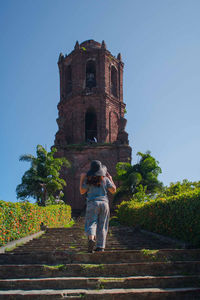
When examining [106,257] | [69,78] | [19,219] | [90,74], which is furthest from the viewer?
[69,78]

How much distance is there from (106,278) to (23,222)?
7.49 metres

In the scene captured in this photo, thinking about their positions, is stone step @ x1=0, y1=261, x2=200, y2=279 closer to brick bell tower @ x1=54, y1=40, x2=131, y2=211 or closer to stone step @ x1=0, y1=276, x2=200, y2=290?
stone step @ x1=0, y1=276, x2=200, y2=290

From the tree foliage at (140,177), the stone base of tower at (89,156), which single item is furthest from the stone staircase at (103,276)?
the stone base of tower at (89,156)

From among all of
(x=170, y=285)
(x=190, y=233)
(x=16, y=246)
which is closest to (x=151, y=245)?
(x=190, y=233)

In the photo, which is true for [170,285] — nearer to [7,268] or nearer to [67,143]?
[7,268]

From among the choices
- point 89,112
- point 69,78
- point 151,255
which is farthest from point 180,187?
point 69,78

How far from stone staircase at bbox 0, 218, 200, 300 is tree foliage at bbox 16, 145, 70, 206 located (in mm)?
14909

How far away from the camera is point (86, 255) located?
16.1ft

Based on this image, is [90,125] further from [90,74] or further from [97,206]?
[97,206]

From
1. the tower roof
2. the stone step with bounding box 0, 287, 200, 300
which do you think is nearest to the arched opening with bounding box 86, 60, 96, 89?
the tower roof

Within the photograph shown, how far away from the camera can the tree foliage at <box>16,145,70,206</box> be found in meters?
20.2

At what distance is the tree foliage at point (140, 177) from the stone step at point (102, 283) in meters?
16.9

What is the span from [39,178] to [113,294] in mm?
16741

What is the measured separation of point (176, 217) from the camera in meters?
8.72
